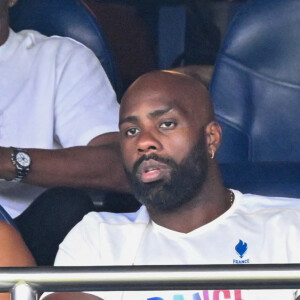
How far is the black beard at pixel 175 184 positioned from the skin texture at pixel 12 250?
229mm

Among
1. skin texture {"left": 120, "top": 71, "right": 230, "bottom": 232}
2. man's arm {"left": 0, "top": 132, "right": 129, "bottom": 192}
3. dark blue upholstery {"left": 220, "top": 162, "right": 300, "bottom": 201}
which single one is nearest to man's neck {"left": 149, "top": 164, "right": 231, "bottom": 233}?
skin texture {"left": 120, "top": 71, "right": 230, "bottom": 232}

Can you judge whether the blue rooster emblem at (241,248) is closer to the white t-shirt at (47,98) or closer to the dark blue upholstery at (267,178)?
the dark blue upholstery at (267,178)

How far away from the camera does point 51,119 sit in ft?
8.25

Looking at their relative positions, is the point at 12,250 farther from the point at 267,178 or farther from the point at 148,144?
the point at 267,178

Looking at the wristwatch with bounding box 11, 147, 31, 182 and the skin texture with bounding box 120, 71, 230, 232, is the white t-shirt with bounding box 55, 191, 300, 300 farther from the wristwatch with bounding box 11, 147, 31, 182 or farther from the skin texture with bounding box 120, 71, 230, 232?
the wristwatch with bounding box 11, 147, 31, 182

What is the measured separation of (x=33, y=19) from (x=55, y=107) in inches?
11.2

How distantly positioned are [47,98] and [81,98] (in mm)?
75

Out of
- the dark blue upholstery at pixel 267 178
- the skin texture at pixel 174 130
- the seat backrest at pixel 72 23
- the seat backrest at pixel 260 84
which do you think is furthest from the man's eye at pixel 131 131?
the seat backrest at pixel 72 23

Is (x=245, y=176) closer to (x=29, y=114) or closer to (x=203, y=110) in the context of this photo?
(x=203, y=110)

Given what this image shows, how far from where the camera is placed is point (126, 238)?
203 cm

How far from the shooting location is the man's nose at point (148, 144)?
1992mm

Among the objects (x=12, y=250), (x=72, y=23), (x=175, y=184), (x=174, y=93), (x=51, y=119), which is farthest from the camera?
(x=72, y=23)

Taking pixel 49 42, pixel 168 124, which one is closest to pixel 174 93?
pixel 168 124

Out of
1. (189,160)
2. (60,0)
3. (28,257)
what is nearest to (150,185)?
(189,160)
